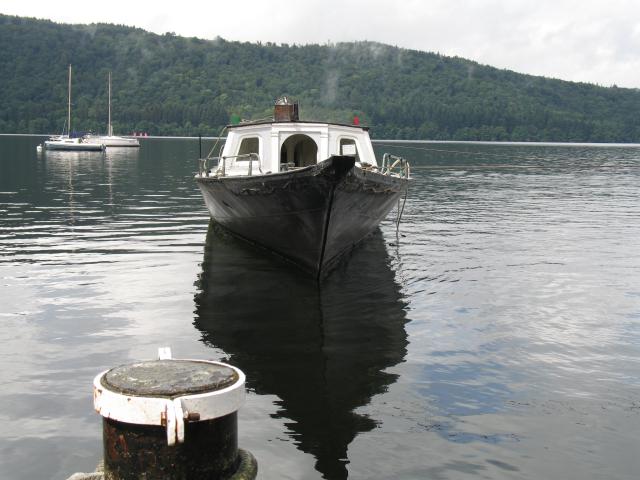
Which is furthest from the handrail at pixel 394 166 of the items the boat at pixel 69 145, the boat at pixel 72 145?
the boat at pixel 72 145

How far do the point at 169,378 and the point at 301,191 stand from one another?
31.9 ft

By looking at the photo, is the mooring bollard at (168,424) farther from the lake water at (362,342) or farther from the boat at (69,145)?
the boat at (69,145)

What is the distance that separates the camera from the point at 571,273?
16766mm

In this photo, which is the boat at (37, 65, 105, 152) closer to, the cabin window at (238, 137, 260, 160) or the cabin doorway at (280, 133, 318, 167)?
the cabin doorway at (280, 133, 318, 167)

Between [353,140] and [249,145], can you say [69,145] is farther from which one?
[353,140]

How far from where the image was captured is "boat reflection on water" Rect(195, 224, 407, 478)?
8227 millimetres

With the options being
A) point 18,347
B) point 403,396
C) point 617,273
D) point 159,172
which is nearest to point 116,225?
point 18,347

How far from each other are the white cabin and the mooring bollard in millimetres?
12647

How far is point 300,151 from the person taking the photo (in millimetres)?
22469

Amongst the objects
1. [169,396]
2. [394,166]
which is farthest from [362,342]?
[394,166]

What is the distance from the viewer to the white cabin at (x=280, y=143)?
752 inches

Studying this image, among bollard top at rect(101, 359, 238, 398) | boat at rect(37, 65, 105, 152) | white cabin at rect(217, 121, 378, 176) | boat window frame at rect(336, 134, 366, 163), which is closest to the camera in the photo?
bollard top at rect(101, 359, 238, 398)

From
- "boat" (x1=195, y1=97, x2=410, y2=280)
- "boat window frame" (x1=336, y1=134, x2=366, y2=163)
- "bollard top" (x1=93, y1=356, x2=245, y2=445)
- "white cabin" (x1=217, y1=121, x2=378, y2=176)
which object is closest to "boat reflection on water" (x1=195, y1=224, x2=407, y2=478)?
"boat" (x1=195, y1=97, x2=410, y2=280)

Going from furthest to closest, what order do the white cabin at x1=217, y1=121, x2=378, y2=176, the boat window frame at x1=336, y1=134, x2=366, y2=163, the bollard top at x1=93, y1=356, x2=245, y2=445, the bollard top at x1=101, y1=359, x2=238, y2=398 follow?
the boat window frame at x1=336, y1=134, x2=366, y2=163, the white cabin at x1=217, y1=121, x2=378, y2=176, the bollard top at x1=101, y1=359, x2=238, y2=398, the bollard top at x1=93, y1=356, x2=245, y2=445
